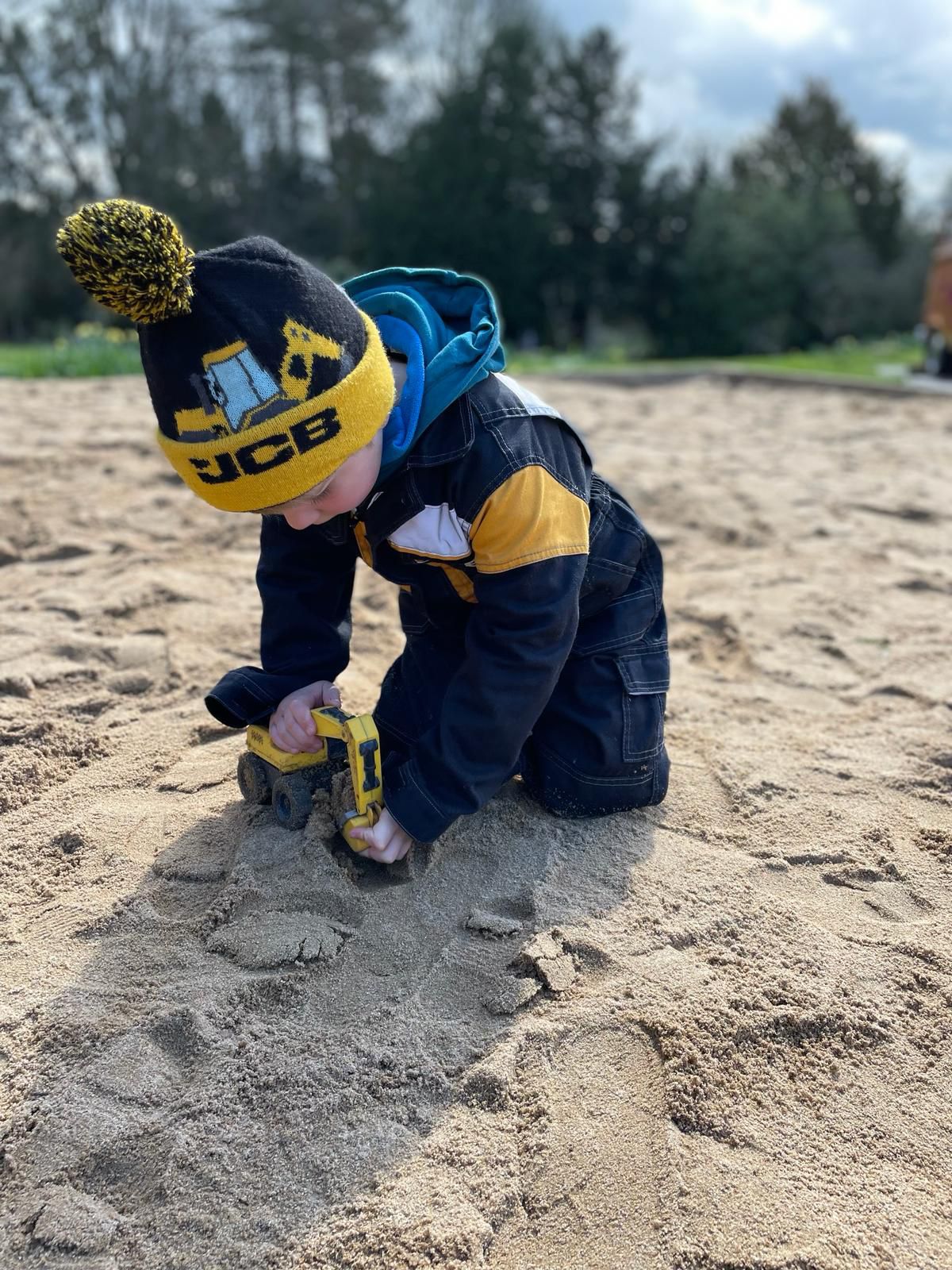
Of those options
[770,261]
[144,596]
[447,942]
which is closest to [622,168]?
[770,261]

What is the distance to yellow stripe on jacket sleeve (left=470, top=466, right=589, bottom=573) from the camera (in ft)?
5.15

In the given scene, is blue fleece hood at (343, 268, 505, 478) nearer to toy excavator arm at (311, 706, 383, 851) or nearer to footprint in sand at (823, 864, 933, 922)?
toy excavator arm at (311, 706, 383, 851)

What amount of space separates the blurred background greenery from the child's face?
16722 mm

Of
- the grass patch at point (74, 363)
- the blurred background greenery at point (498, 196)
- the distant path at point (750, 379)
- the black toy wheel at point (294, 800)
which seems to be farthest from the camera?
the blurred background greenery at point (498, 196)

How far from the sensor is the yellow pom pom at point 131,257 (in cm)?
130

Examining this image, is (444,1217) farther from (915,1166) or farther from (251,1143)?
(915,1166)

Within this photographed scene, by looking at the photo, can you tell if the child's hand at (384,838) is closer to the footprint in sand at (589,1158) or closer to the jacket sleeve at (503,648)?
the jacket sleeve at (503,648)

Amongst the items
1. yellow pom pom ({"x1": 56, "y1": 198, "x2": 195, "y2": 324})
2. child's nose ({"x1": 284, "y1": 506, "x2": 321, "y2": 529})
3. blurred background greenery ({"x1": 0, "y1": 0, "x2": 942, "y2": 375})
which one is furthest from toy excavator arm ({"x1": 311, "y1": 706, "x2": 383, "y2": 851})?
blurred background greenery ({"x1": 0, "y1": 0, "x2": 942, "y2": 375})

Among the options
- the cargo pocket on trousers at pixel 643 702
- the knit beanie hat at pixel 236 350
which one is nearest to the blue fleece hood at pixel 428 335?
the knit beanie hat at pixel 236 350

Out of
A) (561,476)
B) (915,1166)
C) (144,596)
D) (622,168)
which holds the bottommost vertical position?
(915,1166)

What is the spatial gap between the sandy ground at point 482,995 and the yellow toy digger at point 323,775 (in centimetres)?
4

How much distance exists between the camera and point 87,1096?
4.35ft

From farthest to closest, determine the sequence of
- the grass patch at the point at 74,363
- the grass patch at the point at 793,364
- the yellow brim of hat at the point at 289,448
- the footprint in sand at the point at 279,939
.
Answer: the grass patch at the point at 793,364
the grass patch at the point at 74,363
the footprint in sand at the point at 279,939
the yellow brim of hat at the point at 289,448

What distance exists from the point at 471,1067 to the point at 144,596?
179 centimetres
